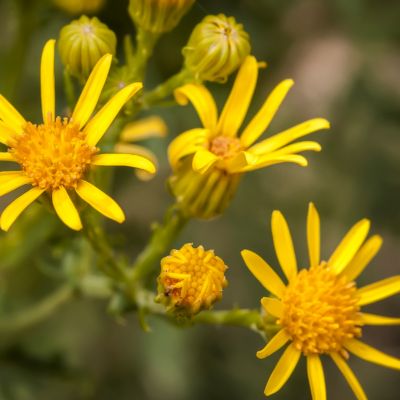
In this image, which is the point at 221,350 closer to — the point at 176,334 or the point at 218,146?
the point at 176,334

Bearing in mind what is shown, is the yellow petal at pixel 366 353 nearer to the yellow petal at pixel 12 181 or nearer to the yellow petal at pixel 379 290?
the yellow petal at pixel 379 290

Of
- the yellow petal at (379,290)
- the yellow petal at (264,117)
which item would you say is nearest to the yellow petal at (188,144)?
the yellow petal at (264,117)

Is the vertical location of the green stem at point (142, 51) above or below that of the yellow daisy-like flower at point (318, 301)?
above

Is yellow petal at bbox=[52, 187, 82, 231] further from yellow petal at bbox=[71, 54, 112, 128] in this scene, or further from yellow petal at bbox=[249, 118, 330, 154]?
yellow petal at bbox=[249, 118, 330, 154]

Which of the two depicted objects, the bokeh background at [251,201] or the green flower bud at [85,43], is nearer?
the green flower bud at [85,43]

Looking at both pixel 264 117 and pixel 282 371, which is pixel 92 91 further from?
pixel 282 371

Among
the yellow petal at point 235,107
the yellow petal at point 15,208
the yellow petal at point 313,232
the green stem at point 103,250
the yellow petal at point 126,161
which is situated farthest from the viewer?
the yellow petal at point 235,107

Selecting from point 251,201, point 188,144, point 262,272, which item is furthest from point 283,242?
point 251,201

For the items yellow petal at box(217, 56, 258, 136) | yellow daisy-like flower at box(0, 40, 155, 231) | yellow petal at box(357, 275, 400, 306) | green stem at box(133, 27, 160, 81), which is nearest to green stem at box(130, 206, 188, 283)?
yellow petal at box(217, 56, 258, 136)
